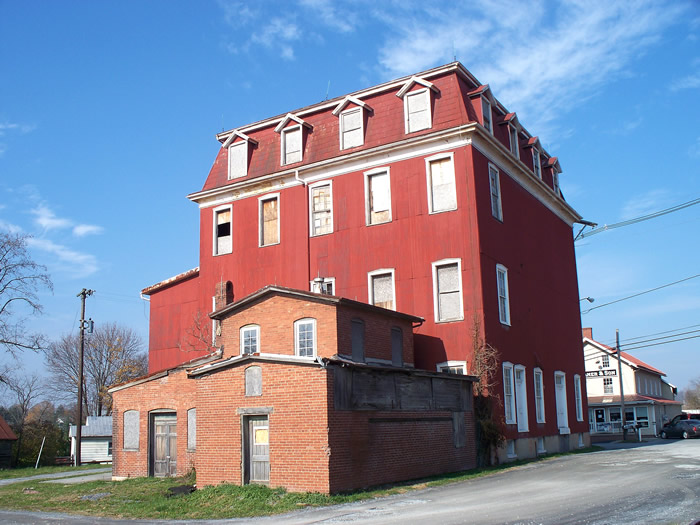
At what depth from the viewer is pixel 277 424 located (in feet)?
59.1

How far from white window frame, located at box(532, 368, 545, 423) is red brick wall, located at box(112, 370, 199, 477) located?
13735mm

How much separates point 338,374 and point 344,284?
11028 mm

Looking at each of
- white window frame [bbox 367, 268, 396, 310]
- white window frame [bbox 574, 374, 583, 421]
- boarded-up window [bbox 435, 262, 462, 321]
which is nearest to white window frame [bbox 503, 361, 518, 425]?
boarded-up window [bbox 435, 262, 462, 321]

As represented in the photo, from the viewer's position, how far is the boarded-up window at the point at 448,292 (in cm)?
2581

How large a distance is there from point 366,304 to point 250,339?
4.46m

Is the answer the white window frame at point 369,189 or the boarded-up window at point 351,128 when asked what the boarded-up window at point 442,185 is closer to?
the white window frame at point 369,189

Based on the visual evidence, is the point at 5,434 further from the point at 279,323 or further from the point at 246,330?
the point at 279,323

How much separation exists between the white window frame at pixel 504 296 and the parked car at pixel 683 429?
24.8 m

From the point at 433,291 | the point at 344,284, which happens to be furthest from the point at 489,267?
the point at 344,284

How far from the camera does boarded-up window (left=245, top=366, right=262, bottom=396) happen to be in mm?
18594

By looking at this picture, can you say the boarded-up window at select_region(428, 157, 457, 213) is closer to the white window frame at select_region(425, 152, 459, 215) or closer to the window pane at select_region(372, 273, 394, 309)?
the white window frame at select_region(425, 152, 459, 215)

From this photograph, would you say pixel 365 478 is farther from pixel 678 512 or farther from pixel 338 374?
pixel 678 512

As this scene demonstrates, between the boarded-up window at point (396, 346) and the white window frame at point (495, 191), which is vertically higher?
the white window frame at point (495, 191)

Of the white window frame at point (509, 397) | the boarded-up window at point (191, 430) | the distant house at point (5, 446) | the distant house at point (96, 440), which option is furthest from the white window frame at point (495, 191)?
the distant house at point (5, 446)
